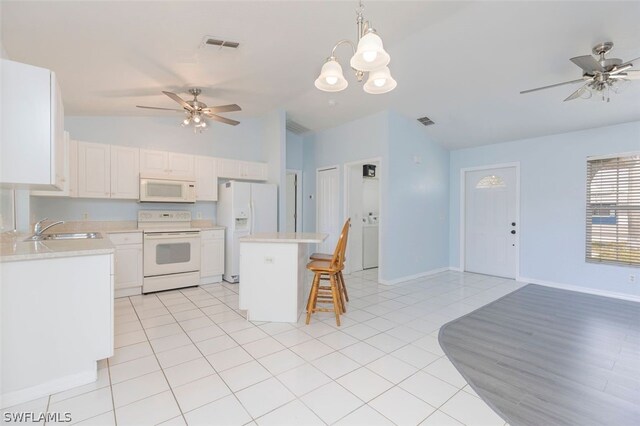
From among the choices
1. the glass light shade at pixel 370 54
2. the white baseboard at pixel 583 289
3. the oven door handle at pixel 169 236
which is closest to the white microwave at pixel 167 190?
the oven door handle at pixel 169 236

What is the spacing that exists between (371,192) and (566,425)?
470cm

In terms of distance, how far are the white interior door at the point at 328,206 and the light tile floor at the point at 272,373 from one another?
86.6 inches

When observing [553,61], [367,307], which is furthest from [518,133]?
[367,307]

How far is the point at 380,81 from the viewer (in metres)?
1.95

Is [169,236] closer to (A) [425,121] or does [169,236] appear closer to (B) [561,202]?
(A) [425,121]

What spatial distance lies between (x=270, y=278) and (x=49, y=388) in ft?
5.78

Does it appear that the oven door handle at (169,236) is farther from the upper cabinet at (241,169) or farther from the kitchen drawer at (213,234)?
the upper cabinet at (241,169)

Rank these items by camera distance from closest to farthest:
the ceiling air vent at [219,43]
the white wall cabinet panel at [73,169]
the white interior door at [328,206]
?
the ceiling air vent at [219,43] → the white wall cabinet panel at [73,169] → the white interior door at [328,206]

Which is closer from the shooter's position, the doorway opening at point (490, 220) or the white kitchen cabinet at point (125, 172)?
the white kitchen cabinet at point (125, 172)

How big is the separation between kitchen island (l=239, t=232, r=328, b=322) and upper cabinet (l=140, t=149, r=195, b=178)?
2199 millimetres

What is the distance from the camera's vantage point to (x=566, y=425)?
165 cm

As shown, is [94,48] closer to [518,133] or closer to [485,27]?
[485,27]

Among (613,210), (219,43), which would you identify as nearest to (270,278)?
(219,43)

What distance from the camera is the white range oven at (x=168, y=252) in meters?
4.01
